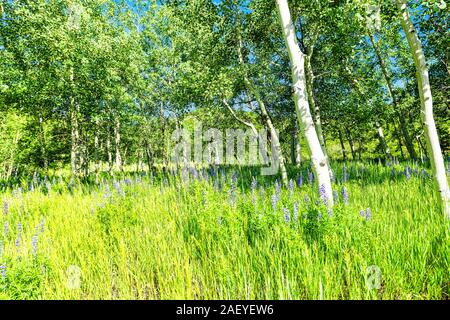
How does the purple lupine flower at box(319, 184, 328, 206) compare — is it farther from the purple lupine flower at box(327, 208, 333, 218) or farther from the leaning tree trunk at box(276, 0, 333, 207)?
the purple lupine flower at box(327, 208, 333, 218)

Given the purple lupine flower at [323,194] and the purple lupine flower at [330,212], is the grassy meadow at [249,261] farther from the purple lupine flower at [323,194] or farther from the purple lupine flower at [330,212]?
the purple lupine flower at [323,194]

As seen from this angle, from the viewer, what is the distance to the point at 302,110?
4.24 meters

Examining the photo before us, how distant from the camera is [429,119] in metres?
3.63

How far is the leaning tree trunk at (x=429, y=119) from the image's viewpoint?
11.6 feet

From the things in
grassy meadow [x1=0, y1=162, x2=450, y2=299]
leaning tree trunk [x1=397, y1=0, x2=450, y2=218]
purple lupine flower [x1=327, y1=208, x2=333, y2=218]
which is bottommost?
grassy meadow [x1=0, y1=162, x2=450, y2=299]

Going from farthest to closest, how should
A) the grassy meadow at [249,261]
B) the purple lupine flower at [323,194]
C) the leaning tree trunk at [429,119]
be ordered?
the leaning tree trunk at [429,119], the purple lupine flower at [323,194], the grassy meadow at [249,261]

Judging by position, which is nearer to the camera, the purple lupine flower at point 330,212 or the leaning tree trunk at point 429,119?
the purple lupine flower at point 330,212

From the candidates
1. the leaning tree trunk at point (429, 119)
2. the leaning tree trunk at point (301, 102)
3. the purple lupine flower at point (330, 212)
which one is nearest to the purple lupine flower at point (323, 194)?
the leaning tree trunk at point (301, 102)

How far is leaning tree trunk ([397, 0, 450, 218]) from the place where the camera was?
139 inches

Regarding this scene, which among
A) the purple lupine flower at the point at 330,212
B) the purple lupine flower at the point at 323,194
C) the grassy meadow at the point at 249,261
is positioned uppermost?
the purple lupine flower at the point at 323,194

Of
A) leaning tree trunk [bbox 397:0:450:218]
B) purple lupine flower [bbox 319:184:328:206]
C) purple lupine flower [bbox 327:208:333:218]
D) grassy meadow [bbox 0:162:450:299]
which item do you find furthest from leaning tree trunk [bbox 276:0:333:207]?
leaning tree trunk [bbox 397:0:450:218]
